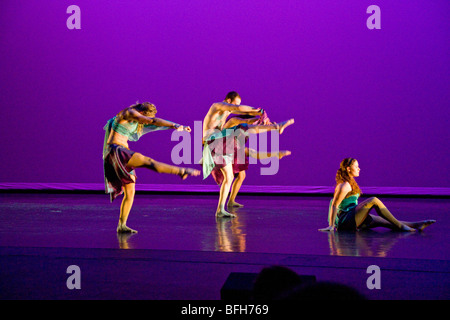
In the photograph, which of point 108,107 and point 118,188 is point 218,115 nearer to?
point 118,188

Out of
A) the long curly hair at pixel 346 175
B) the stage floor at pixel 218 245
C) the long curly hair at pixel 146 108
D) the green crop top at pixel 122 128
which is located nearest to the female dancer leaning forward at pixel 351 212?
the long curly hair at pixel 346 175

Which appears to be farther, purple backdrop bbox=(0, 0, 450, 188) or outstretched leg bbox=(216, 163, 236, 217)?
purple backdrop bbox=(0, 0, 450, 188)

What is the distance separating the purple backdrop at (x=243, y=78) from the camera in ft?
23.2

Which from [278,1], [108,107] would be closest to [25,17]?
[108,107]

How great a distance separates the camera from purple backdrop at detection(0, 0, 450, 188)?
706 cm

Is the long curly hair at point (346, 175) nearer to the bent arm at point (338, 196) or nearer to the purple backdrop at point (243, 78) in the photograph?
the bent arm at point (338, 196)

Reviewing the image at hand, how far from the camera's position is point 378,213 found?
3.97 m

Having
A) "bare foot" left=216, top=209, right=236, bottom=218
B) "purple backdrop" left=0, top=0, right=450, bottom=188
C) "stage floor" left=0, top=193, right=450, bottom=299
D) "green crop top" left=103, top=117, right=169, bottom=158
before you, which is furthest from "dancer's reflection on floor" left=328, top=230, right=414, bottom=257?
"purple backdrop" left=0, top=0, right=450, bottom=188

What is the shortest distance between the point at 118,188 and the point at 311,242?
1649mm

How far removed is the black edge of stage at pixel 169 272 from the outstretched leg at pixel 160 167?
0.75 m

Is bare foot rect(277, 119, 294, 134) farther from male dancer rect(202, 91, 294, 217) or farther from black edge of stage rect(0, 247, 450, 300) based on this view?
black edge of stage rect(0, 247, 450, 300)

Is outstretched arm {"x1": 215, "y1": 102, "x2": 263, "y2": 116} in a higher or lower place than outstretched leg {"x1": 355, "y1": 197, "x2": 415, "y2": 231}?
higher

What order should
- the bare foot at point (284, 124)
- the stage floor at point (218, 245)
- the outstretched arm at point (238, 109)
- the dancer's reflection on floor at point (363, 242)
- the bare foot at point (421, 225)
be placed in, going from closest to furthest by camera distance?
the stage floor at point (218, 245), the dancer's reflection on floor at point (363, 242), the bare foot at point (421, 225), the outstretched arm at point (238, 109), the bare foot at point (284, 124)

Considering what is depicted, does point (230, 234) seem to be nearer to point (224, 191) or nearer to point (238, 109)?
point (224, 191)
